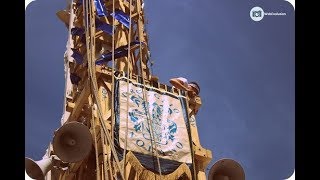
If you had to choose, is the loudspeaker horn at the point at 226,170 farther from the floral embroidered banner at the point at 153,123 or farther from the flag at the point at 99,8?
the flag at the point at 99,8

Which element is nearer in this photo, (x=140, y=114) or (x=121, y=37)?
(x=140, y=114)

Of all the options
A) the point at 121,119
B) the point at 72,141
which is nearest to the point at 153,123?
the point at 121,119

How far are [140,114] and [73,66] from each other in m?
2.62

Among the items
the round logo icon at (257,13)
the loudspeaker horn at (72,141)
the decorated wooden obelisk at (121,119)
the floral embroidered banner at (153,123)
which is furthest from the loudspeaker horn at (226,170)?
the round logo icon at (257,13)

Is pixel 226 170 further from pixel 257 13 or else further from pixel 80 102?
pixel 80 102

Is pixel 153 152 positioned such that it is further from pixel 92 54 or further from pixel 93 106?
pixel 92 54

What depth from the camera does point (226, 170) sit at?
23.5ft

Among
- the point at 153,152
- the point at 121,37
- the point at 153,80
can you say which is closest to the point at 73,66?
the point at 121,37

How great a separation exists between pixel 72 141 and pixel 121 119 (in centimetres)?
84

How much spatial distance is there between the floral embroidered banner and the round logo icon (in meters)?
1.61

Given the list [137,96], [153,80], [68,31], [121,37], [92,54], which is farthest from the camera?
[68,31]

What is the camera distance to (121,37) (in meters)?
9.81

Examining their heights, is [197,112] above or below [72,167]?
above

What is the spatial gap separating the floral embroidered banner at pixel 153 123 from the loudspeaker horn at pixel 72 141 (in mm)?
611
